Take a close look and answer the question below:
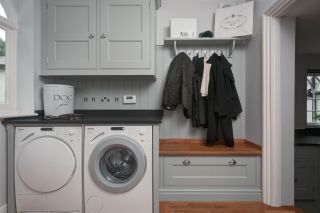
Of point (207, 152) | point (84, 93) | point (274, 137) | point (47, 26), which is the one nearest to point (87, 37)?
point (47, 26)

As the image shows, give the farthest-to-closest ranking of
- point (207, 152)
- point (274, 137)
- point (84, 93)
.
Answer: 1. point (84, 93)
2. point (207, 152)
3. point (274, 137)

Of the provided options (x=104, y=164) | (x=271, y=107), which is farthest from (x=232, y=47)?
(x=104, y=164)

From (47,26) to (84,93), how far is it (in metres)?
0.80

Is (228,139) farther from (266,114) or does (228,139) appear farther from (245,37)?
(245,37)

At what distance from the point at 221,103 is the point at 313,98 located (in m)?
2.50

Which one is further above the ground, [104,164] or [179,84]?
[179,84]

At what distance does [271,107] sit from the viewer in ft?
6.16

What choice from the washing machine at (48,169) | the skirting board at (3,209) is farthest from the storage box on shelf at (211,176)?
the skirting board at (3,209)

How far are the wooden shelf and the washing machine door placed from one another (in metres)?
0.88

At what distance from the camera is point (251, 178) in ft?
6.60

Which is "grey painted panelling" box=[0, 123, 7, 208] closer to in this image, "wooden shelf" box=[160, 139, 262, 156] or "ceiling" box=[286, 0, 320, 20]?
"wooden shelf" box=[160, 139, 262, 156]

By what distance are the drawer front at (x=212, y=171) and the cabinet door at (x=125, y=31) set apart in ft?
3.66

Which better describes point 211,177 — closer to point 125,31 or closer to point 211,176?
point 211,176

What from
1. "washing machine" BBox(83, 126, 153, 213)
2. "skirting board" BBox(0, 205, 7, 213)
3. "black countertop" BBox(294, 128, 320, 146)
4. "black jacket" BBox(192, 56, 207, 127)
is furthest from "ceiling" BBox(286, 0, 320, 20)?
"skirting board" BBox(0, 205, 7, 213)
